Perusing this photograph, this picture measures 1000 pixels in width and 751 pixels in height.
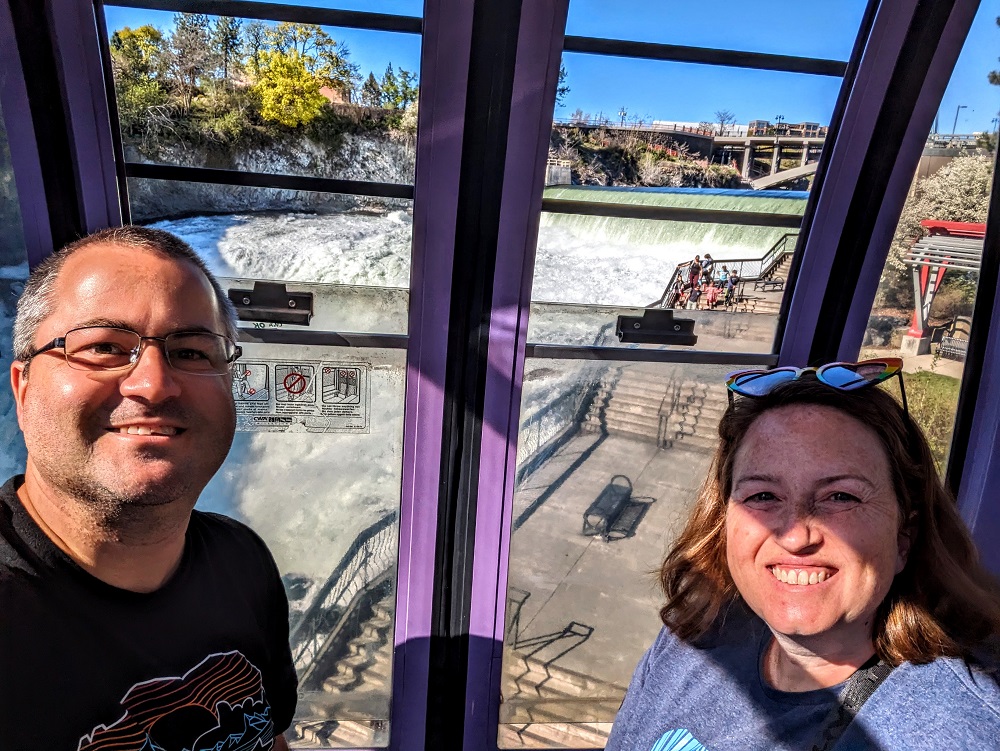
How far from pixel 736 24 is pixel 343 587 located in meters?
1.99

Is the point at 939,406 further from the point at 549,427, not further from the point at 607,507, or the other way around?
the point at 549,427

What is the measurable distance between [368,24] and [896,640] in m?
1.79

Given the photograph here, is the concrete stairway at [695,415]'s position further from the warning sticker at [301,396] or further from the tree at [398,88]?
the tree at [398,88]

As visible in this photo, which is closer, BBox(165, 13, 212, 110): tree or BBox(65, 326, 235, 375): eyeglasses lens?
BBox(65, 326, 235, 375): eyeglasses lens

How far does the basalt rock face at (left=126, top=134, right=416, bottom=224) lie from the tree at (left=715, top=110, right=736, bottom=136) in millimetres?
885

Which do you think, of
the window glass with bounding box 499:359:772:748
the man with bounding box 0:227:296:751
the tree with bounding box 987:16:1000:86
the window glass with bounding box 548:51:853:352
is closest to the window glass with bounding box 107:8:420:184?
the window glass with bounding box 548:51:853:352

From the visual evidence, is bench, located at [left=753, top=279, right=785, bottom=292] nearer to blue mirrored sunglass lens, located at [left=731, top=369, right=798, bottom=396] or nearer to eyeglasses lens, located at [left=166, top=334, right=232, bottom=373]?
blue mirrored sunglass lens, located at [left=731, top=369, right=798, bottom=396]

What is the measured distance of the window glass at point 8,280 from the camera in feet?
6.09

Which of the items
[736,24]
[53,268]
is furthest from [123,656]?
[736,24]

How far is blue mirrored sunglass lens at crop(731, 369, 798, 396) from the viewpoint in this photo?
1327 millimetres

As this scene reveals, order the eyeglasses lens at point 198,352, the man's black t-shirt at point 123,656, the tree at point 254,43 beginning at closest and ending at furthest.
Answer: the man's black t-shirt at point 123,656 → the eyeglasses lens at point 198,352 → the tree at point 254,43

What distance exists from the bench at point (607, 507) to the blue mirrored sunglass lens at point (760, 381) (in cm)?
92

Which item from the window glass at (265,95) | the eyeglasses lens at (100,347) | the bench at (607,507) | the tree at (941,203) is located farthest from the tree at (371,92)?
the tree at (941,203)

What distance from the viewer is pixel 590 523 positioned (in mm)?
2289
